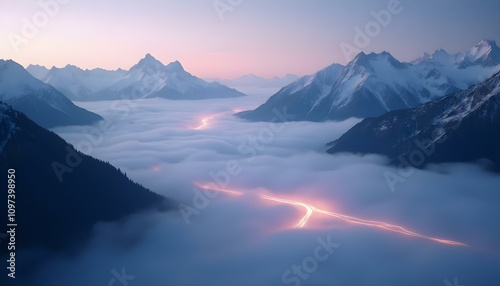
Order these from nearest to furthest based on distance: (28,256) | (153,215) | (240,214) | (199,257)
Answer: (28,256) → (199,257) → (153,215) → (240,214)

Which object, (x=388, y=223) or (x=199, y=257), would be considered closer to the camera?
(x=199, y=257)

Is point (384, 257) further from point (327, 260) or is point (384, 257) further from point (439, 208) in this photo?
point (439, 208)

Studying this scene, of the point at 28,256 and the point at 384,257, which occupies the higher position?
the point at 28,256

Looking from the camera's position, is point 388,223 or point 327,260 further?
point 388,223

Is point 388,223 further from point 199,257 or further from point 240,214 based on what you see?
point 199,257

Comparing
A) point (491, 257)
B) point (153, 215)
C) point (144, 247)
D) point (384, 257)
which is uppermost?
point (153, 215)

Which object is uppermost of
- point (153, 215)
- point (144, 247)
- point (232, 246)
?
point (153, 215)

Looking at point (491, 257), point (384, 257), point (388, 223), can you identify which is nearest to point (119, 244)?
point (384, 257)

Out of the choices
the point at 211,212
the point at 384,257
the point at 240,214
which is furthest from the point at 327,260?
the point at 211,212

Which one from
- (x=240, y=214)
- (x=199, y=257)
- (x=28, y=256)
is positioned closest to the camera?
(x=28, y=256)
